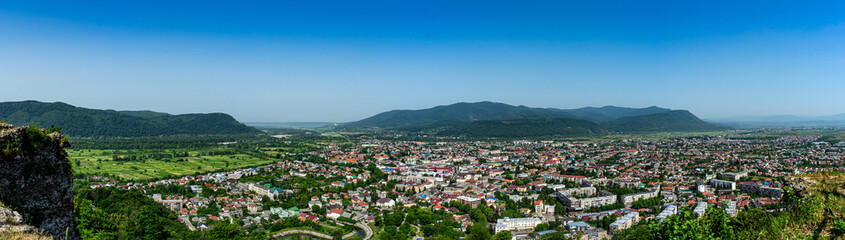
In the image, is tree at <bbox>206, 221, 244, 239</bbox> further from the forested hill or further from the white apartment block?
the forested hill

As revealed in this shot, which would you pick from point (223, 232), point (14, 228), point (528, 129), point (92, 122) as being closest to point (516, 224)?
point (223, 232)

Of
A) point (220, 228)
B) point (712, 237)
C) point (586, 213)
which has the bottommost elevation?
point (586, 213)

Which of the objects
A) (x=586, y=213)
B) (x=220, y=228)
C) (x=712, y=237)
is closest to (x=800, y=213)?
(x=712, y=237)

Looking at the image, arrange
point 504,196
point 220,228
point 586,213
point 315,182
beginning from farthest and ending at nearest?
point 315,182 → point 504,196 → point 586,213 → point 220,228

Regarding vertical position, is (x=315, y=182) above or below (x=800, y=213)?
below

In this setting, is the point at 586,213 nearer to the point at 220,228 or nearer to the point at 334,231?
the point at 334,231

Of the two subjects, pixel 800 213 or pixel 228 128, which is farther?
pixel 228 128
